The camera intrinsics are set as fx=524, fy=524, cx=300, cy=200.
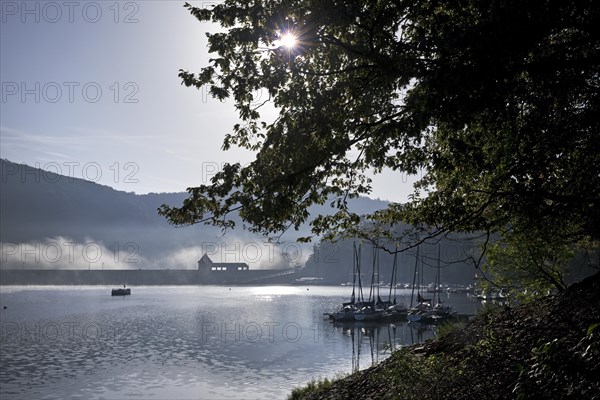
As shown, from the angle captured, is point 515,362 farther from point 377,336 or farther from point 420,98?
point 377,336

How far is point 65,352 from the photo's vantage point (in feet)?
186

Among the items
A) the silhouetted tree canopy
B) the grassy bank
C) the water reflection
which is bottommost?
the water reflection

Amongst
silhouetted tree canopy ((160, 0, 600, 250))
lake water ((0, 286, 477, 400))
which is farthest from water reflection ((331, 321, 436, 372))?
silhouetted tree canopy ((160, 0, 600, 250))

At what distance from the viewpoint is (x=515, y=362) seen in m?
11.0

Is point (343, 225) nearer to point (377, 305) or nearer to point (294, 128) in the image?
point (294, 128)

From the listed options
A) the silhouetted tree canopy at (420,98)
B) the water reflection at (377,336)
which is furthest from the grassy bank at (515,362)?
the water reflection at (377,336)

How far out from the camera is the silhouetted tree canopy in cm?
931

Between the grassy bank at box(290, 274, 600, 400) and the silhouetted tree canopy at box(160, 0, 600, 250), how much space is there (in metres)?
2.39

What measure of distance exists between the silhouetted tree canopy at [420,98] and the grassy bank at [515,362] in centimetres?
239

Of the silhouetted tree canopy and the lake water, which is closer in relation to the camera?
the silhouetted tree canopy

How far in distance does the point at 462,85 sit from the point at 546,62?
200cm

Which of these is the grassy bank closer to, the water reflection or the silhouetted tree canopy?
the silhouetted tree canopy

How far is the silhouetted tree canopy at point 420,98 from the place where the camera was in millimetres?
9312

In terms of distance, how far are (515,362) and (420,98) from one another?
19.6ft
